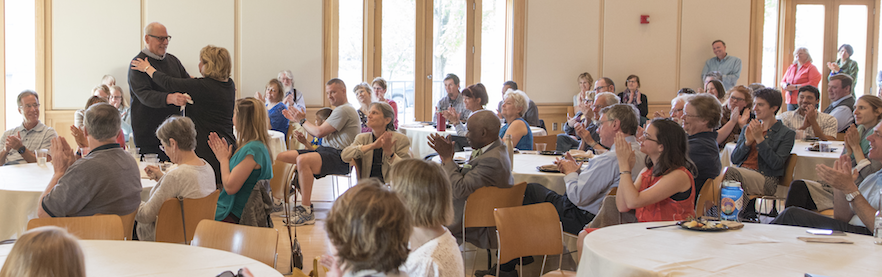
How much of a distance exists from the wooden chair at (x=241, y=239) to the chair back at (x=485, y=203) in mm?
1352

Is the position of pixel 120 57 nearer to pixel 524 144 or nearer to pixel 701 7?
pixel 524 144

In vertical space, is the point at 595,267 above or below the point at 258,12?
below

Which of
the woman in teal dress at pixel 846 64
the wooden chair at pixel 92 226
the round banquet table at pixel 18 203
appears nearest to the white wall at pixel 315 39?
the woman in teal dress at pixel 846 64

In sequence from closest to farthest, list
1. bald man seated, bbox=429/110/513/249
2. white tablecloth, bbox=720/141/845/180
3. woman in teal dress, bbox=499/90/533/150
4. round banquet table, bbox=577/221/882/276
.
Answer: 1. round banquet table, bbox=577/221/882/276
2. bald man seated, bbox=429/110/513/249
3. white tablecloth, bbox=720/141/845/180
4. woman in teal dress, bbox=499/90/533/150

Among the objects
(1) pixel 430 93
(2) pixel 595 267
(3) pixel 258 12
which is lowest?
(2) pixel 595 267

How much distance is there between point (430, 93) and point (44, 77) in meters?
5.15

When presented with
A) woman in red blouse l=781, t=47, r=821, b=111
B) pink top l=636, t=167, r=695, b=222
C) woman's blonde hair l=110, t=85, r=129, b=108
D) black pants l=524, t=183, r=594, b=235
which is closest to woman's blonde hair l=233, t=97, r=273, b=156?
black pants l=524, t=183, r=594, b=235

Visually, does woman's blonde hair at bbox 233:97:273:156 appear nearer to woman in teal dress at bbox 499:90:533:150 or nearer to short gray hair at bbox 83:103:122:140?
short gray hair at bbox 83:103:122:140

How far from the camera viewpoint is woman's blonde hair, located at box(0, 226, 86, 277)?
1344 mm

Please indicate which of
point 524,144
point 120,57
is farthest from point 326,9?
point 524,144

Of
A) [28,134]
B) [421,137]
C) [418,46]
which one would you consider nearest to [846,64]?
[418,46]

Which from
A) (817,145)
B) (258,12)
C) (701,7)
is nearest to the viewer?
(817,145)

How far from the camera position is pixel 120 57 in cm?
813

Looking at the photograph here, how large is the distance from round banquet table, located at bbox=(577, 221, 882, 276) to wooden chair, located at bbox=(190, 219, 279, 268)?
1157mm
